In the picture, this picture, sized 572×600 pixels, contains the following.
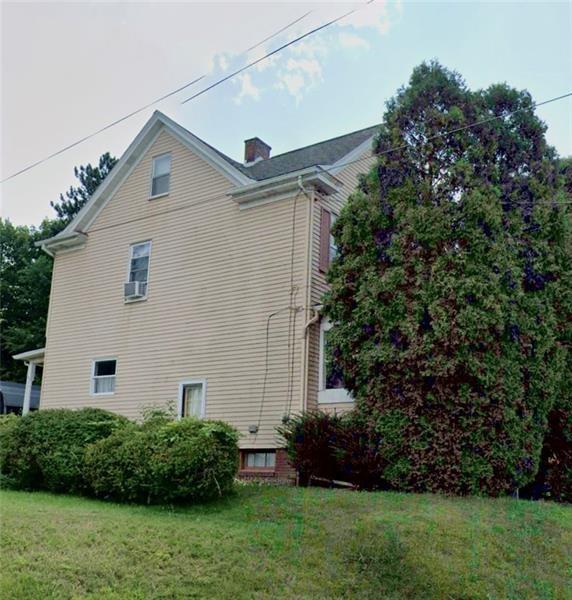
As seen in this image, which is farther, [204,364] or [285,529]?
[204,364]

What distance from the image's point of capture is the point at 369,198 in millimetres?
11992

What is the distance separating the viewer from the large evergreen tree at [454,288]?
33.2 feet

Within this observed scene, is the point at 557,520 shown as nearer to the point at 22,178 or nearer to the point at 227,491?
the point at 227,491

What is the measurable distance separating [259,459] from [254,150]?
935 centimetres

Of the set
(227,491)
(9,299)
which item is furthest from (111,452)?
(9,299)

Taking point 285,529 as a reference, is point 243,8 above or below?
above

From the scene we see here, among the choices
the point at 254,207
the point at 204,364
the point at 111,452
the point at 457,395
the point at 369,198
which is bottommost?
the point at 111,452

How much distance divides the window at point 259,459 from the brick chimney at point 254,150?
8832 mm

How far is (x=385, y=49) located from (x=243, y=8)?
2.19m

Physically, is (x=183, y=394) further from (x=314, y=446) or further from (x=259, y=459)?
(x=314, y=446)

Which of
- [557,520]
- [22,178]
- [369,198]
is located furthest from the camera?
[22,178]

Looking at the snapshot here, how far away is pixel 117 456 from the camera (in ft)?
32.6

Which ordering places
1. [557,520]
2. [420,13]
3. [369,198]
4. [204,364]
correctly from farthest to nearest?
[204,364] → [369,198] → [420,13] → [557,520]

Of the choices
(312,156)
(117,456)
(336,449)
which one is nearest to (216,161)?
(312,156)
